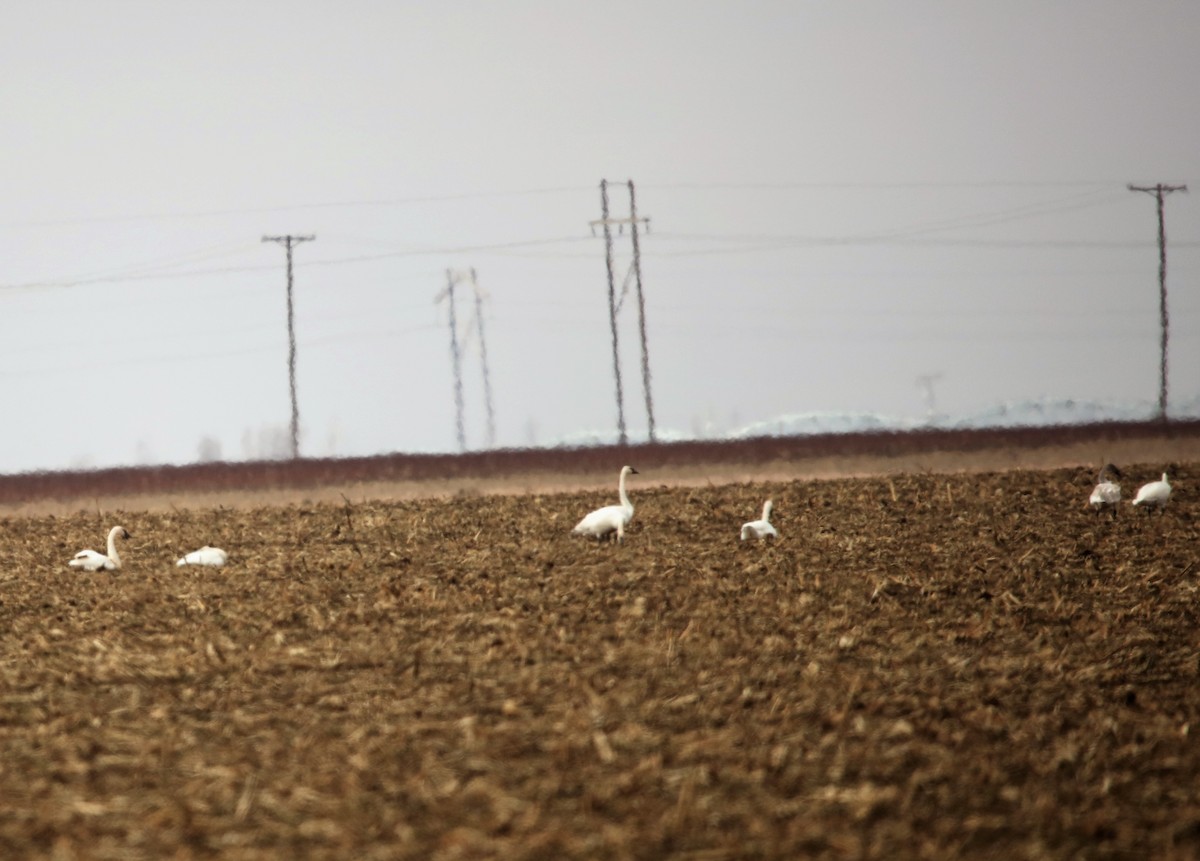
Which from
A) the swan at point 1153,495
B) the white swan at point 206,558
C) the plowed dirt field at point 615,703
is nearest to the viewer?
the plowed dirt field at point 615,703

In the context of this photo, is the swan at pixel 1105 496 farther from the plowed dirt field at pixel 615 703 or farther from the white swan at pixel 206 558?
the white swan at pixel 206 558

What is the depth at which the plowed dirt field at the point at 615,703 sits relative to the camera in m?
8.01

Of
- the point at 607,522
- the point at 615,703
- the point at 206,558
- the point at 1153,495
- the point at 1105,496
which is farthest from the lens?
the point at 1105,496

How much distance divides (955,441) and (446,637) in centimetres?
2800

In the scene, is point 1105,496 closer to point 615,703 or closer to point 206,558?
point 206,558

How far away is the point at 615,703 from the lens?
34.3 feet

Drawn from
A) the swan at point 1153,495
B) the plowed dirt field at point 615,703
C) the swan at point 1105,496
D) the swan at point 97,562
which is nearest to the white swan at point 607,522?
the plowed dirt field at point 615,703

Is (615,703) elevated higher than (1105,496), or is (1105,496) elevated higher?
(1105,496)

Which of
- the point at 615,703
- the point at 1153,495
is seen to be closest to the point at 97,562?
the point at 615,703

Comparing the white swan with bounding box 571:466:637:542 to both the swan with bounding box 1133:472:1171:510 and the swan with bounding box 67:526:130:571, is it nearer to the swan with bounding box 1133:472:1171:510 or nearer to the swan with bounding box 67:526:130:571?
the swan with bounding box 67:526:130:571

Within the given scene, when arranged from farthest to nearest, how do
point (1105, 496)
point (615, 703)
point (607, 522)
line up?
point (1105, 496) < point (607, 522) < point (615, 703)

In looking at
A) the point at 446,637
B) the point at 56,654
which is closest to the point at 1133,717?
the point at 446,637

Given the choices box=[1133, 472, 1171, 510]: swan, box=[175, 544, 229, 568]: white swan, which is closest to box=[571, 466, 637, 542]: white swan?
box=[175, 544, 229, 568]: white swan

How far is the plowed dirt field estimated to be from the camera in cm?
801
